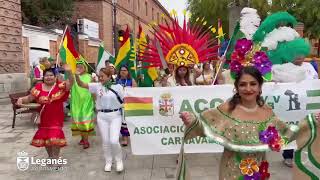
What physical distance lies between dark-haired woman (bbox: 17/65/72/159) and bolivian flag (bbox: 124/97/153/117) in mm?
985

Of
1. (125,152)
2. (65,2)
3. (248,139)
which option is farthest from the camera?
(65,2)

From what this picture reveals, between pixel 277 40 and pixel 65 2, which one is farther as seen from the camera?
pixel 65 2

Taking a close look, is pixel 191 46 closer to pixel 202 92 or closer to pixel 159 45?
pixel 159 45

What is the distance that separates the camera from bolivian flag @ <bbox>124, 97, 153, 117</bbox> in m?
5.62

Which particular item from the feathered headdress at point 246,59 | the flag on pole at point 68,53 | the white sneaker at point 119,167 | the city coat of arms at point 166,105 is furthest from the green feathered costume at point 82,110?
the feathered headdress at point 246,59

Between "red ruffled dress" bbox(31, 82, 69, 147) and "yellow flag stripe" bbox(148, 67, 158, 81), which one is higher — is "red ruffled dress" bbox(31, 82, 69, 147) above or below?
below

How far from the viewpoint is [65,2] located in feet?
87.2

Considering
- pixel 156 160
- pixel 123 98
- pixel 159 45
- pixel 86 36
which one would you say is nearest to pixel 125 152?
pixel 156 160

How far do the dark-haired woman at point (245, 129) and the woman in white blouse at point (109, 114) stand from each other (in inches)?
106

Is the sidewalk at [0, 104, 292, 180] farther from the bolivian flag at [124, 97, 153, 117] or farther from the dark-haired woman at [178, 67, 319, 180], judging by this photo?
the dark-haired woman at [178, 67, 319, 180]

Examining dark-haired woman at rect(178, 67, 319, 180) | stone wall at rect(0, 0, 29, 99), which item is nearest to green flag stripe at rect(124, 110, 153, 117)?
dark-haired woman at rect(178, 67, 319, 180)

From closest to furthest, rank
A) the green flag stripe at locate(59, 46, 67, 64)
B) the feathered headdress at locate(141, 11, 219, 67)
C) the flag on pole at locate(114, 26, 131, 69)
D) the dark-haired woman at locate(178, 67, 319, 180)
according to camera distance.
Answer: the dark-haired woman at locate(178, 67, 319, 180) → the feathered headdress at locate(141, 11, 219, 67) → the green flag stripe at locate(59, 46, 67, 64) → the flag on pole at locate(114, 26, 131, 69)

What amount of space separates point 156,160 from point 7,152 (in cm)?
276

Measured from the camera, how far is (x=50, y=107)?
6016mm
